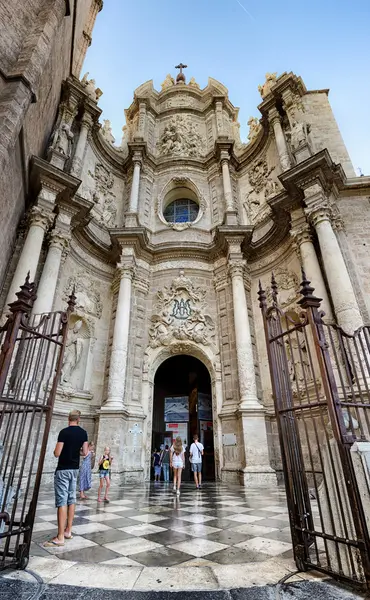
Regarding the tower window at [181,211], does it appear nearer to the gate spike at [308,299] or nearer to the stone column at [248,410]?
the stone column at [248,410]

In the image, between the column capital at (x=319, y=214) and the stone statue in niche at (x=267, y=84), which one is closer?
the column capital at (x=319, y=214)

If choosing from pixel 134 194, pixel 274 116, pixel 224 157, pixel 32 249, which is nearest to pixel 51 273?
pixel 32 249

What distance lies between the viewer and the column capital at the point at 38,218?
9266mm

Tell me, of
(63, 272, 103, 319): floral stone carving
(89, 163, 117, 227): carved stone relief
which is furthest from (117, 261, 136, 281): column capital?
(89, 163, 117, 227): carved stone relief

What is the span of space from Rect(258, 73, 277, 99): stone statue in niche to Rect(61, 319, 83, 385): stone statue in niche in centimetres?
1298

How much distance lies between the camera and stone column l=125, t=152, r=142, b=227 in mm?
12892

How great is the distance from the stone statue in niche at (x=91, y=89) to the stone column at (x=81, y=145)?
981 millimetres

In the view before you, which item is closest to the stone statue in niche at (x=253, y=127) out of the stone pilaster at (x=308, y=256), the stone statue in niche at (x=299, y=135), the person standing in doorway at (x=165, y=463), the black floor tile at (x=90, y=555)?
the stone statue in niche at (x=299, y=135)

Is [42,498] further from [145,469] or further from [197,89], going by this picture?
[197,89]

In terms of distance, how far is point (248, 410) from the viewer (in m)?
9.30

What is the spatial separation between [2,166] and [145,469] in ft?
30.4

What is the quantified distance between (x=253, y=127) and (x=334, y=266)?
10.2 meters

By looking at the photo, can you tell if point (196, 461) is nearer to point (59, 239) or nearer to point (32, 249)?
point (32, 249)

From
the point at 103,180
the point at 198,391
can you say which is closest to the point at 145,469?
the point at 198,391
